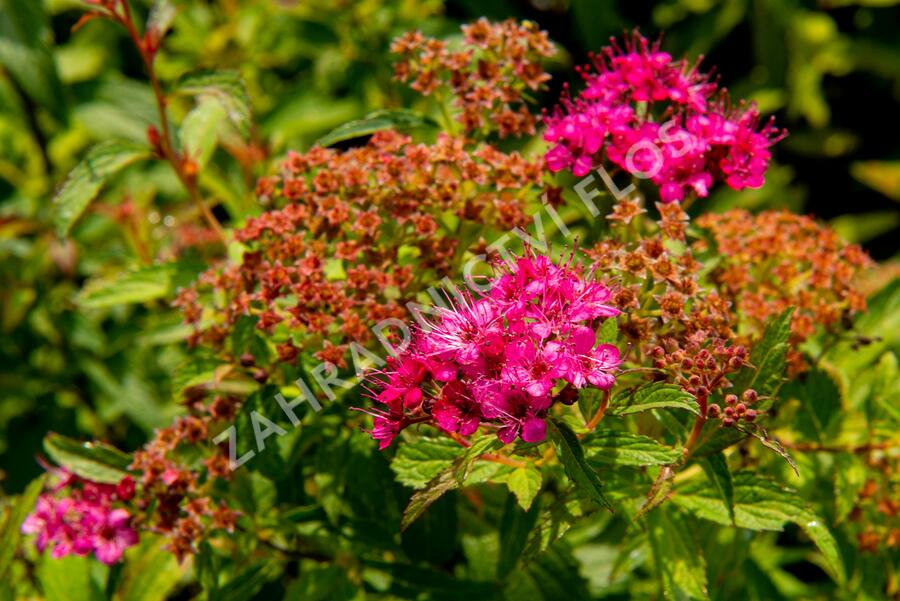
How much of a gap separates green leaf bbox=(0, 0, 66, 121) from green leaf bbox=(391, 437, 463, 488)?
2199mm

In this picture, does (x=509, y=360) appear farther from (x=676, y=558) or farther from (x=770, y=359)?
(x=676, y=558)

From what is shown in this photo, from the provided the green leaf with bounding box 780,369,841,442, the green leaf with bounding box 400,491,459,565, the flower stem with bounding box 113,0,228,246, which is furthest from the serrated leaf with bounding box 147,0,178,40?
the green leaf with bounding box 780,369,841,442

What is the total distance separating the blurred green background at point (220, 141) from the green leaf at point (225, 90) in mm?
268

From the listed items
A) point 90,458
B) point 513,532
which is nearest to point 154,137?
point 90,458

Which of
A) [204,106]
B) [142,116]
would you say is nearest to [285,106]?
[142,116]

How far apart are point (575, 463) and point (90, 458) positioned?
1.11 meters

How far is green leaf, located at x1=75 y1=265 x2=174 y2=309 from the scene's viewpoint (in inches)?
87.2

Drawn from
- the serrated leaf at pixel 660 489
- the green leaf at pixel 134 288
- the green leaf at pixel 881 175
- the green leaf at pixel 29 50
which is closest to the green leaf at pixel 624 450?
the serrated leaf at pixel 660 489

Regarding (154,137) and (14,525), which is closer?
(14,525)

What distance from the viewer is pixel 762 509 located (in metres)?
1.67

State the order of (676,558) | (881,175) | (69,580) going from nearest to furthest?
1. (676,558)
2. (69,580)
3. (881,175)

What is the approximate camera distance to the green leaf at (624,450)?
4.72 feet

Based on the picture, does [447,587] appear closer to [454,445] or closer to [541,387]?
[454,445]

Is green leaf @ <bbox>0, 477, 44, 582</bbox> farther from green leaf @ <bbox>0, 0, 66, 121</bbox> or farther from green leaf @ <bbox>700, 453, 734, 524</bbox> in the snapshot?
green leaf @ <bbox>0, 0, 66, 121</bbox>
